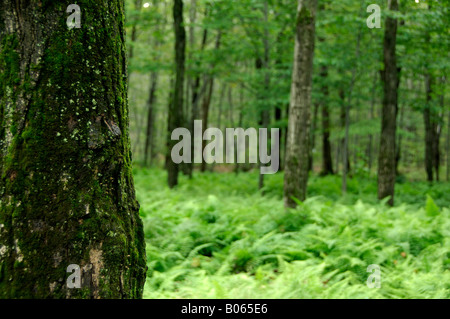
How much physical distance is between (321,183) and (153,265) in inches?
442

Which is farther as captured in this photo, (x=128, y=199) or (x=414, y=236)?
(x=414, y=236)

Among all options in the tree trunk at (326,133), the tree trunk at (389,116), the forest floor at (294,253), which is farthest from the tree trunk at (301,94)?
the tree trunk at (326,133)

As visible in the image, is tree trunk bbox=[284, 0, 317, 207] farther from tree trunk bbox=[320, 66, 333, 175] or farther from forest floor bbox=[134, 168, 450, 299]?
tree trunk bbox=[320, 66, 333, 175]

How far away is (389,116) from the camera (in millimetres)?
10805

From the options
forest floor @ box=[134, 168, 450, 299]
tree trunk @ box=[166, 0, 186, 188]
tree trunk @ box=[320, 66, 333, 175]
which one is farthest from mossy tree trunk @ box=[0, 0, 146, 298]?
tree trunk @ box=[320, 66, 333, 175]

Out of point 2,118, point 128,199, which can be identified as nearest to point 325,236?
point 128,199

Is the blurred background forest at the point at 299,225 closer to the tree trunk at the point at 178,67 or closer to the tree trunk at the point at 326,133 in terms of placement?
the tree trunk at the point at 178,67

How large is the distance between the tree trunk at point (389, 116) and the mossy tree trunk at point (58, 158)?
1040cm

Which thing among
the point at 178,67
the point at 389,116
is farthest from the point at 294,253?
the point at 178,67

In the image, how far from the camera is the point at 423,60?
12.5m

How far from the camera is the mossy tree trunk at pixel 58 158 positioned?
1.58 m

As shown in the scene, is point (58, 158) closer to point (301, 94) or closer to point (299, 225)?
point (299, 225)

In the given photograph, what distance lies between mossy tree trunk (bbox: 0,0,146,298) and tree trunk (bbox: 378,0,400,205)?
1040cm
